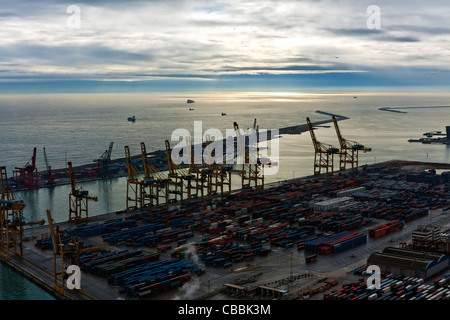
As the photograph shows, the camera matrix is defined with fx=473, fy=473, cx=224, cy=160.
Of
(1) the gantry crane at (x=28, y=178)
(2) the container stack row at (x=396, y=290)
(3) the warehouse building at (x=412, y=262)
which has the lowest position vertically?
(2) the container stack row at (x=396, y=290)

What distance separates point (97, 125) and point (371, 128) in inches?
3603

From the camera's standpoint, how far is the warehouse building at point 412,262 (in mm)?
29064

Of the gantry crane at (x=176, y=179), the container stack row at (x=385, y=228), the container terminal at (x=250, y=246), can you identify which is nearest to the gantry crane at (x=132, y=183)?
the container terminal at (x=250, y=246)

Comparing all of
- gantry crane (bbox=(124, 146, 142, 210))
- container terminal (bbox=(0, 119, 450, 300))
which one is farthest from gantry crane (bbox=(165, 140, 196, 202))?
gantry crane (bbox=(124, 146, 142, 210))

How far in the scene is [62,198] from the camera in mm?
58438

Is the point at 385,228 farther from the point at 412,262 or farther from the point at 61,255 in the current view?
the point at 61,255

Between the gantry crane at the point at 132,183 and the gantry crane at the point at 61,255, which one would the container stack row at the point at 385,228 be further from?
the gantry crane at the point at 132,183

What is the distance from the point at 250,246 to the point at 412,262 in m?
11.5

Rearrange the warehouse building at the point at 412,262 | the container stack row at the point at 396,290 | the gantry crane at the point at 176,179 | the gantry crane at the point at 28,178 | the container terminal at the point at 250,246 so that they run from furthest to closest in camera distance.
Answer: the gantry crane at the point at 28,178 → the gantry crane at the point at 176,179 → the warehouse building at the point at 412,262 → the container terminal at the point at 250,246 → the container stack row at the point at 396,290

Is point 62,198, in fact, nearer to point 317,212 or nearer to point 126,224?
point 126,224

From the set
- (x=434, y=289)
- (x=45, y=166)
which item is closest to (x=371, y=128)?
(x=45, y=166)

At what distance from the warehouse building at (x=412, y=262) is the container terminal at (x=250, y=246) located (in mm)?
62

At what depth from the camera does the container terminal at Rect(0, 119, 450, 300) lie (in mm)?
27688
